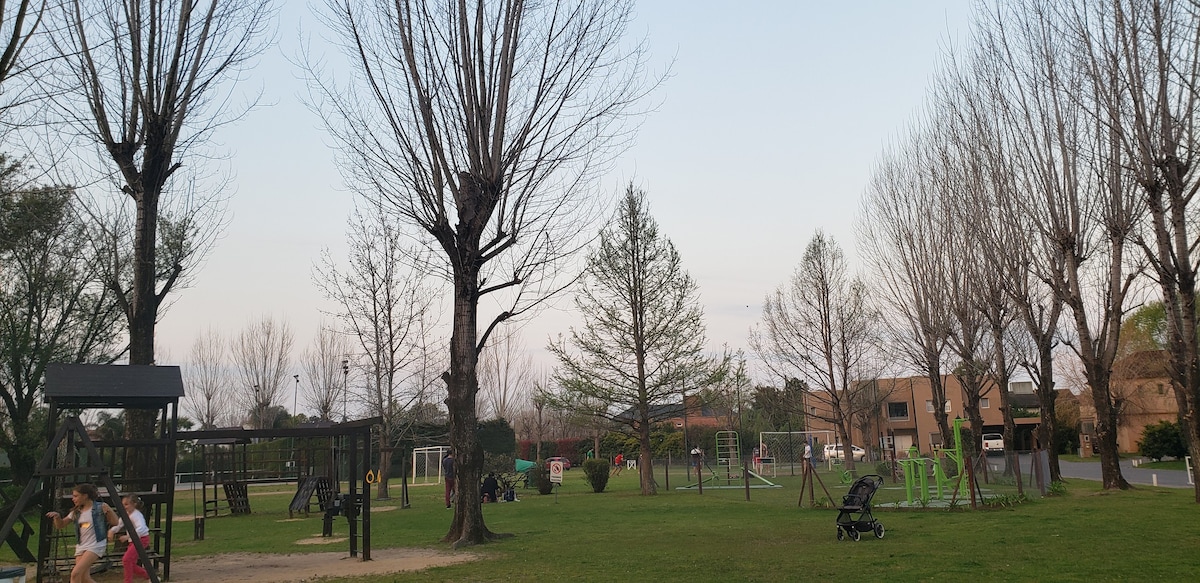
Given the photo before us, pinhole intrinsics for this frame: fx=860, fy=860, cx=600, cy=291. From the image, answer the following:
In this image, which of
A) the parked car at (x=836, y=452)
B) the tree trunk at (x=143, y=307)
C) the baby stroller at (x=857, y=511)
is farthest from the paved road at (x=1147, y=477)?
the tree trunk at (x=143, y=307)

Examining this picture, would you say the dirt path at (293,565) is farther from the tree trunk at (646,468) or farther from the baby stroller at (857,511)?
the tree trunk at (646,468)

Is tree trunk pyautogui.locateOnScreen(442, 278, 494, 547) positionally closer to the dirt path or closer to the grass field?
the grass field

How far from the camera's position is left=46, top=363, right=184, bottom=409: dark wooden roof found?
440 inches

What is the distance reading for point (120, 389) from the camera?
11547mm

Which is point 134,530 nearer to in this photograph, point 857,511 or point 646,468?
point 857,511

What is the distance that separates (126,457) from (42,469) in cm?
577

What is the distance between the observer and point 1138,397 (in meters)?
47.3

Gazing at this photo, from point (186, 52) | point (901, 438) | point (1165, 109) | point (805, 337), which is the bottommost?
point (901, 438)

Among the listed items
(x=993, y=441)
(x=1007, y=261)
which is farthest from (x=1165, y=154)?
(x=993, y=441)

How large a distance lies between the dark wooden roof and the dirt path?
7.51 feet

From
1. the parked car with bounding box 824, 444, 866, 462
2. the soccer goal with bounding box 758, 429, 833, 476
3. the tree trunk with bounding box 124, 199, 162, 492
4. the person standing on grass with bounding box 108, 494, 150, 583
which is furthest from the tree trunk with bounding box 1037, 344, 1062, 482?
the person standing on grass with bounding box 108, 494, 150, 583

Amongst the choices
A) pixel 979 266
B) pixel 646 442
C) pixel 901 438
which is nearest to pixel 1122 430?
pixel 901 438

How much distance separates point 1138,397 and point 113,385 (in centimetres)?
5104

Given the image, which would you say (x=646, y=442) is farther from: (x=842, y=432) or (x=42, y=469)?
(x=42, y=469)
